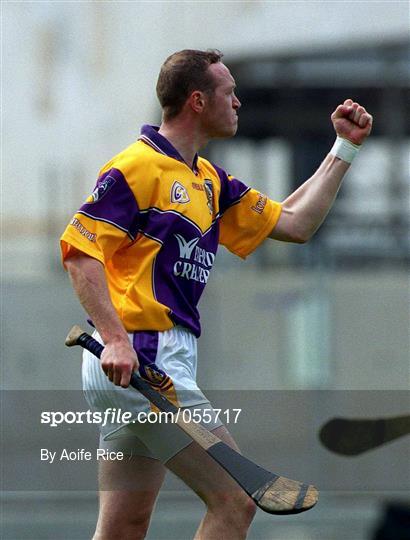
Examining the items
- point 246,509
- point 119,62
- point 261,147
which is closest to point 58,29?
point 119,62

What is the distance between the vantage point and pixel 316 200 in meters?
4.33

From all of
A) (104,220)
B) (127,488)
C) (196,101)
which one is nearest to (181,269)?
(104,220)

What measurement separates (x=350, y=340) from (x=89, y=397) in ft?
14.1

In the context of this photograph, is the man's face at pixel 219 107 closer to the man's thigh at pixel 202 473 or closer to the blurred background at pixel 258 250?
the man's thigh at pixel 202 473

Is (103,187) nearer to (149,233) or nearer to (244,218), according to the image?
(149,233)

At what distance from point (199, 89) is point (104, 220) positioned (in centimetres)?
55

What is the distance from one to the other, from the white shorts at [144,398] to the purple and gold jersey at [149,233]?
58 mm

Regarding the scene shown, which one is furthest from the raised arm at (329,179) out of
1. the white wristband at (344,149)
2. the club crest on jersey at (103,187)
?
the club crest on jersey at (103,187)

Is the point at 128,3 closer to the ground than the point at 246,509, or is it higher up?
higher up

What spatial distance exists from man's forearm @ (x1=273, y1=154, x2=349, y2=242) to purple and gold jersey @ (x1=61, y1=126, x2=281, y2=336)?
43 centimetres

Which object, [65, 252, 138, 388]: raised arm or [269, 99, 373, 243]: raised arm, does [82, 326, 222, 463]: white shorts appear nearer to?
[65, 252, 138, 388]: raised arm

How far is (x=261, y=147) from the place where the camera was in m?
9.93

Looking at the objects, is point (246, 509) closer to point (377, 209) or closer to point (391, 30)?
point (377, 209)

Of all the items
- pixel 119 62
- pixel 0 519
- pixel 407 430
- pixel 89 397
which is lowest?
pixel 0 519
